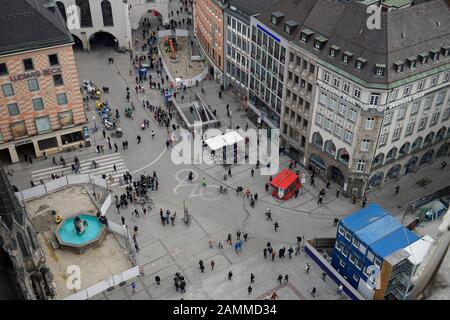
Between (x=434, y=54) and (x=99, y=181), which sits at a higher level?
(x=434, y=54)

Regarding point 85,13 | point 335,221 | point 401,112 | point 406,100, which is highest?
point 406,100

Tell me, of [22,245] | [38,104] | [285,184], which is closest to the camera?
[22,245]

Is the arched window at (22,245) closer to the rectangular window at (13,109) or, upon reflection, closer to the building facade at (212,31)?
the rectangular window at (13,109)

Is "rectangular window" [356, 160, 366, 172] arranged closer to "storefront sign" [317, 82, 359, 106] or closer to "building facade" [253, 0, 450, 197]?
"building facade" [253, 0, 450, 197]

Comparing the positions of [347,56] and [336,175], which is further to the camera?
[336,175]

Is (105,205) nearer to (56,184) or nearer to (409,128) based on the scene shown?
(56,184)

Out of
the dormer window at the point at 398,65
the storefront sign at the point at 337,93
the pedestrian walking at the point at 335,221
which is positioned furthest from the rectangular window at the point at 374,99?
the pedestrian walking at the point at 335,221

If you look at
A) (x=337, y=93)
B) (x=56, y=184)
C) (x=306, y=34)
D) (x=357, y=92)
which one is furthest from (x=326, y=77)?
(x=56, y=184)
